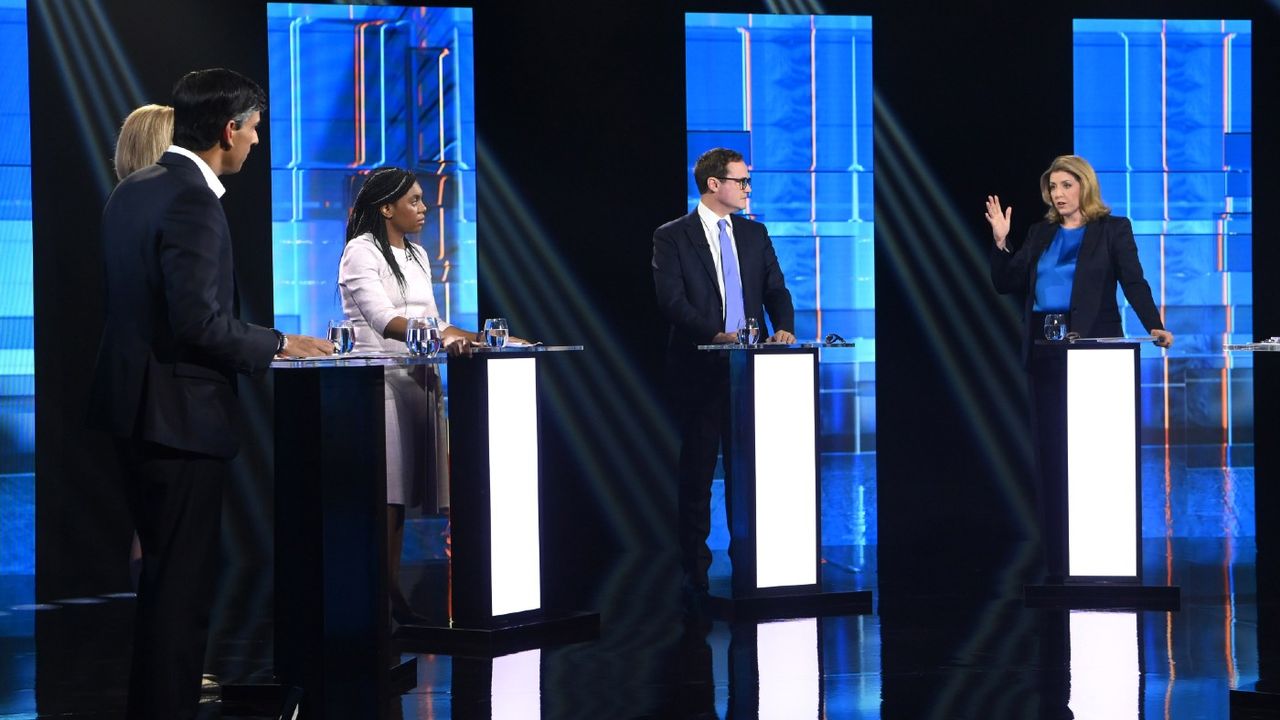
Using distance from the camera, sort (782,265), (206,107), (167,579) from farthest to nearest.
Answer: (782,265), (206,107), (167,579)

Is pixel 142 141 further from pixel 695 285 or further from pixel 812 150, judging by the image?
pixel 812 150

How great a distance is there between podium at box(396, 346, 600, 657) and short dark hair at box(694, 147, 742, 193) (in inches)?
48.9

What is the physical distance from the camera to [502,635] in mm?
4109

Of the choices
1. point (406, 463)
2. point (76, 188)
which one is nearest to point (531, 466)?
point (406, 463)

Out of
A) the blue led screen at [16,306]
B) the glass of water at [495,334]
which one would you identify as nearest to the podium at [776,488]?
the glass of water at [495,334]

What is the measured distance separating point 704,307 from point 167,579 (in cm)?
272

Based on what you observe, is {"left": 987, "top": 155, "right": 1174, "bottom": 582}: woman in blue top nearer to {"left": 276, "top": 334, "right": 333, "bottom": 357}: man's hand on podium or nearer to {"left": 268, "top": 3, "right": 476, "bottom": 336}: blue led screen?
{"left": 268, "top": 3, "right": 476, "bottom": 336}: blue led screen

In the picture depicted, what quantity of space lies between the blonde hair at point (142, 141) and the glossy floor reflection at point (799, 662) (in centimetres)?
141

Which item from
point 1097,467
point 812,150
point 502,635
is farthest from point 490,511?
point 812,150

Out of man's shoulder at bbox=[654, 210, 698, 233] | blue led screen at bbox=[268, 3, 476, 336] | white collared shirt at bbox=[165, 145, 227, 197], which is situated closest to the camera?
white collared shirt at bbox=[165, 145, 227, 197]

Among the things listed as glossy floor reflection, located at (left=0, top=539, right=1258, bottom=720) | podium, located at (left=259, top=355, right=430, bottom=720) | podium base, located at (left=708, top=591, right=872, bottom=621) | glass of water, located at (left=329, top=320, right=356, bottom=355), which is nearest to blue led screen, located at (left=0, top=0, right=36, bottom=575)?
glossy floor reflection, located at (left=0, top=539, right=1258, bottom=720)

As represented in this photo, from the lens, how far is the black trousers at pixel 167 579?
8.86 ft

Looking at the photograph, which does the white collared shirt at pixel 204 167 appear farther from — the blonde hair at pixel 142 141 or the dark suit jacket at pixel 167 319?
the blonde hair at pixel 142 141

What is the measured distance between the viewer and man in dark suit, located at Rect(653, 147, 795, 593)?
16.6ft
